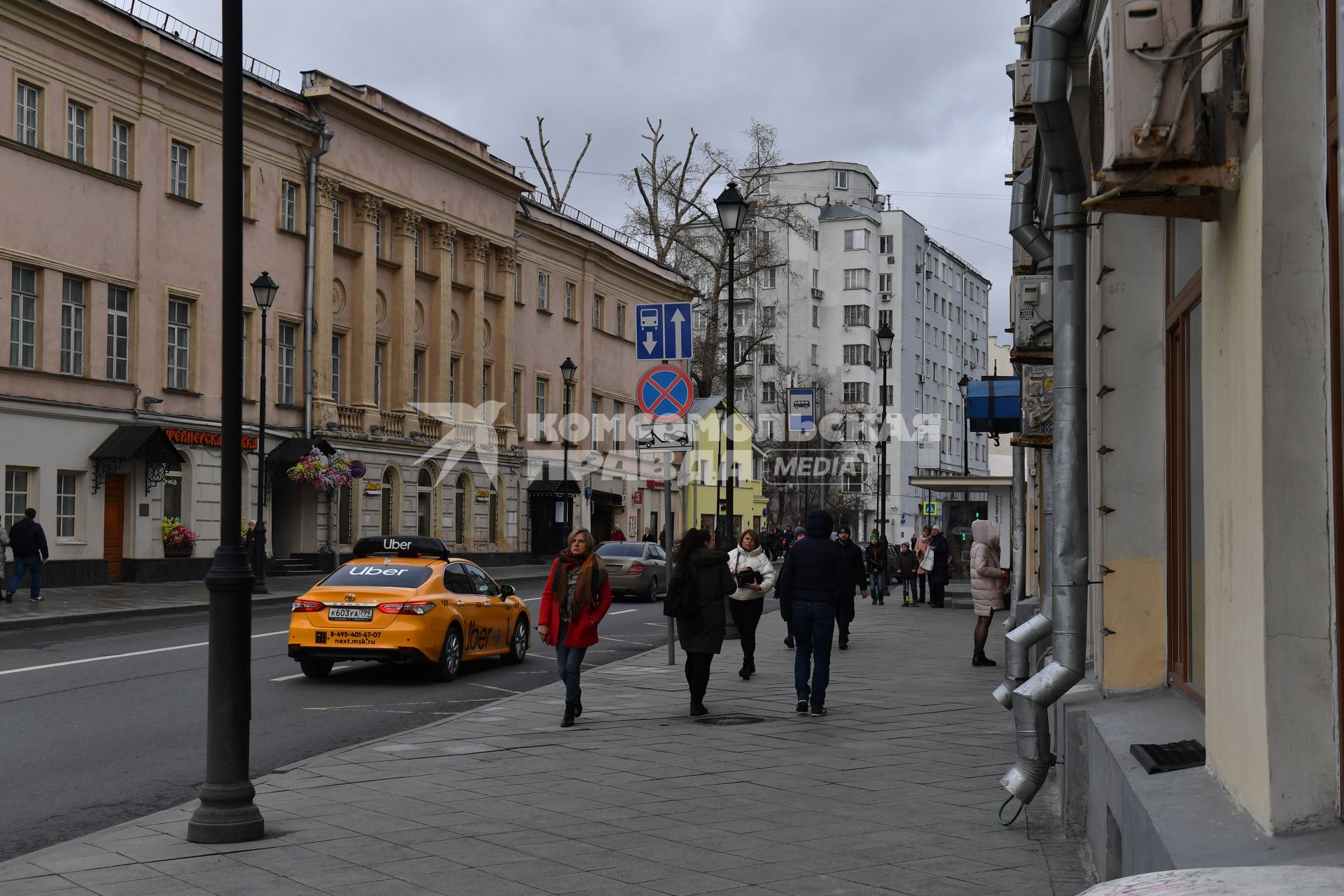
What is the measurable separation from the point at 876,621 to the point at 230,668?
23533 mm

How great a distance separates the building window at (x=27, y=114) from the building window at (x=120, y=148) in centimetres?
254

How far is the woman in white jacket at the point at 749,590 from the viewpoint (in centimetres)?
1827

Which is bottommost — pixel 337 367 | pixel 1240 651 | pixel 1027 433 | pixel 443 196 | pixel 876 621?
pixel 876 621

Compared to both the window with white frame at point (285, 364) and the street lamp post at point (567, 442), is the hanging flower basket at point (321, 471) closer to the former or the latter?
the window with white frame at point (285, 364)

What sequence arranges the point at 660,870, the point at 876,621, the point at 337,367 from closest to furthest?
the point at 660,870
the point at 876,621
the point at 337,367

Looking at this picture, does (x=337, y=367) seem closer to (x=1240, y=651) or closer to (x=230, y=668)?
(x=230, y=668)

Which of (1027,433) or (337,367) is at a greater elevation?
(337,367)

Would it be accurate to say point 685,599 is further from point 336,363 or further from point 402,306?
point 402,306

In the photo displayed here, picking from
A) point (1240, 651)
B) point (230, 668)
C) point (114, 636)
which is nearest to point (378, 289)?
point (114, 636)

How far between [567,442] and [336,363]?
993 cm

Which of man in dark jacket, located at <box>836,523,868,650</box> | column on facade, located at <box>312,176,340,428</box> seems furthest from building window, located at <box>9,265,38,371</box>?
man in dark jacket, located at <box>836,523,868,650</box>

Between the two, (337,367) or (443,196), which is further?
(443,196)

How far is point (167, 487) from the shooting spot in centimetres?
3684

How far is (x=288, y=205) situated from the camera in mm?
43188
